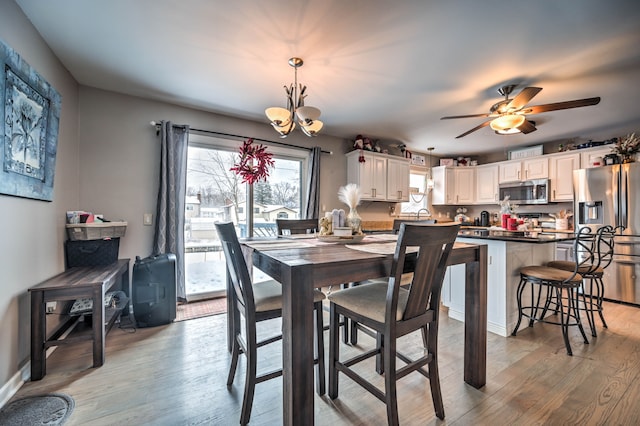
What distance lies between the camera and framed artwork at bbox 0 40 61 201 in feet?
5.02

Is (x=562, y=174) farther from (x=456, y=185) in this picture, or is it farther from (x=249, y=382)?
(x=249, y=382)

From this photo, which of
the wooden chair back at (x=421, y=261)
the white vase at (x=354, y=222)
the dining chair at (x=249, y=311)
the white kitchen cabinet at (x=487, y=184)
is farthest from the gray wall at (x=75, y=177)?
the white kitchen cabinet at (x=487, y=184)

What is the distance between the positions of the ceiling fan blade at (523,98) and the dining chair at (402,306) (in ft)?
6.21

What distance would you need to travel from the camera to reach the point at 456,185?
560cm

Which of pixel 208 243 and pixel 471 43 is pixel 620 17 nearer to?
pixel 471 43

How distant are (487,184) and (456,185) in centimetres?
56

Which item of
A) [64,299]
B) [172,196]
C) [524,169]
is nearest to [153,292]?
[64,299]

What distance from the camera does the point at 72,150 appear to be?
254 centimetres

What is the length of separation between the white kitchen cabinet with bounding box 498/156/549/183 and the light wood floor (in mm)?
3076

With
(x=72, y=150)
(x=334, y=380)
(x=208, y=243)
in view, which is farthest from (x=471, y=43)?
(x=72, y=150)

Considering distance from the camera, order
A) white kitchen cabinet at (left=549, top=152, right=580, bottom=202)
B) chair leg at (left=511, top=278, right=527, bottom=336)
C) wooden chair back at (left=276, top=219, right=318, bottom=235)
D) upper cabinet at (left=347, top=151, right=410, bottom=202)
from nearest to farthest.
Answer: chair leg at (left=511, top=278, right=527, bottom=336) → wooden chair back at (left=276, top=219, right=318, bottom=235) → white kitchen cabinet at (left=549, top=152, right=580, bottom=202) → upper cabinet at (left=347, top=151, right=410, bottom=202)

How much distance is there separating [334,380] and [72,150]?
313 cm

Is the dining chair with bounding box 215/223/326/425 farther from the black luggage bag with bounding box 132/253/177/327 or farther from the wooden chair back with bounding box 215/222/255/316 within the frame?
the black luggage bag with bounding box 132/253/177/327

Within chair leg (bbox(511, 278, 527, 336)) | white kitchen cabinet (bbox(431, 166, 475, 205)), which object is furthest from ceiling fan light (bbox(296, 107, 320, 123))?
white kitchen cabinet (bbox(431, 166, 475, 205))
